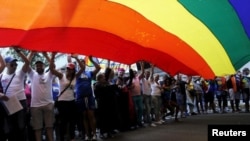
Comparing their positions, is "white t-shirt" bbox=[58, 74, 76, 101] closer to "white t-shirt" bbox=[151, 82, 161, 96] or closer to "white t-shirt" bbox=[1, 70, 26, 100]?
"white t-shirt" bbox=[1, 70, 26, 100]

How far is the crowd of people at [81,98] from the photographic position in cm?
632

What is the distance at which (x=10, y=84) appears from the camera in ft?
20.6

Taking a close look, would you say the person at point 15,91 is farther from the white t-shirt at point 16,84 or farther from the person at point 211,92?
the person at point 211,92

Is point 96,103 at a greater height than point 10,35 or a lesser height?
lesser

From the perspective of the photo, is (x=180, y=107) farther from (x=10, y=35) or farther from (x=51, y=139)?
(x=10, y=35)

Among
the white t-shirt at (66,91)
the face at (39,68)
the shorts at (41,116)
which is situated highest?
the face at (39,68)

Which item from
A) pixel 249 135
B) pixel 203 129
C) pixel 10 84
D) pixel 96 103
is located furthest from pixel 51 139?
pixel 203 129

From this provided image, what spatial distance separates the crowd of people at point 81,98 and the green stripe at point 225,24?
7.43 ft

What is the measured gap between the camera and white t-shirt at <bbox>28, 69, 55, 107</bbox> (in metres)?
6.62

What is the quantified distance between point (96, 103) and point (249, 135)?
18.1 ft

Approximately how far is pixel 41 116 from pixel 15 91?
2.12 feet

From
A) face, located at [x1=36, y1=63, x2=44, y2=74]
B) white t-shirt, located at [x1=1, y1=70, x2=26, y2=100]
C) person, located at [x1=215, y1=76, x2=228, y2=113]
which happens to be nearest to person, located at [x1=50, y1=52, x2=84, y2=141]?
face, located at [x1=36, y1=63, x2=44, y2=74]

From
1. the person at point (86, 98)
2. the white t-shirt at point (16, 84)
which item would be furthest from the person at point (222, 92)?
the white t-shirt at point (16, 84)

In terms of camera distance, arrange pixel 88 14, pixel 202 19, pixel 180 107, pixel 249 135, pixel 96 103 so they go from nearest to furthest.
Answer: pixel 249 135, pixel 88 14, pixel 202 19, pixel 96 103, pixel 180 107
